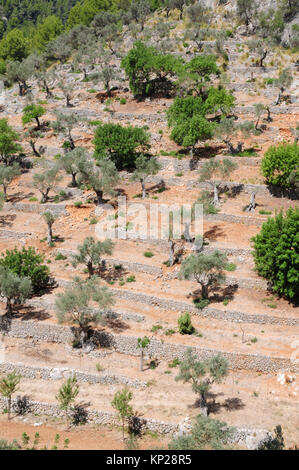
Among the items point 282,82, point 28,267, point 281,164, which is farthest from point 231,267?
point 282,82

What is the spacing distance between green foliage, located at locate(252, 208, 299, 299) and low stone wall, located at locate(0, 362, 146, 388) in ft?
59.1

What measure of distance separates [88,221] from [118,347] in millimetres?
24755

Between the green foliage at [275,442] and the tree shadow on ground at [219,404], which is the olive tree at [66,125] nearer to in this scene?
the tree shadow on ground at [219,404]

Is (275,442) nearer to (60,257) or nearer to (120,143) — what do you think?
(60,257)

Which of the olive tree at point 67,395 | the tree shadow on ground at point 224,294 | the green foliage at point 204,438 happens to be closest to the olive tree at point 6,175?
the tree shadow on ground at point 224,294

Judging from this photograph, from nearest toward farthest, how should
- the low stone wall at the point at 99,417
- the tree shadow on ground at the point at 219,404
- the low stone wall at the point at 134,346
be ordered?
the low stone wall at the point at 99,417, the tree shadow on ground at the point at 219,404, the low stone wall at the point at 134,346

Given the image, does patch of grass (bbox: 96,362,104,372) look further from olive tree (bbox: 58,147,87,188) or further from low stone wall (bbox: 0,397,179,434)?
olive tree (bbox: 58,147,87,188)


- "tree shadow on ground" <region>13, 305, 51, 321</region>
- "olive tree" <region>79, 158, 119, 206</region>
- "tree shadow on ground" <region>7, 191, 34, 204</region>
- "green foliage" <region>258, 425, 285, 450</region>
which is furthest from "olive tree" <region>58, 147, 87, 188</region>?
"green foliage" <region>258, 425, 285, 450</region>

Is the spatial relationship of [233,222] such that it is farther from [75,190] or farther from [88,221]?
[75,190]

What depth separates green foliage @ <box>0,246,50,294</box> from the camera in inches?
2072

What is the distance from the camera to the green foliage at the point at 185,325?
Result: 4675 centimetres

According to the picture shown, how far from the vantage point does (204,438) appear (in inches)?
1373

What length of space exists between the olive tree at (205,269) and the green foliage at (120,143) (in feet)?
104

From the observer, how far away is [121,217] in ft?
216
